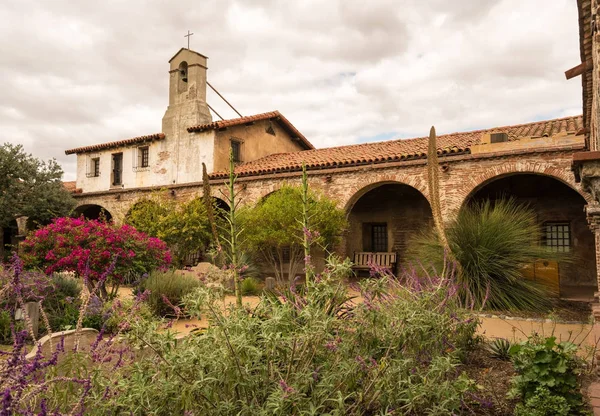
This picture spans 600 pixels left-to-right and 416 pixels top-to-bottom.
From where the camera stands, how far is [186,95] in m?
19.4

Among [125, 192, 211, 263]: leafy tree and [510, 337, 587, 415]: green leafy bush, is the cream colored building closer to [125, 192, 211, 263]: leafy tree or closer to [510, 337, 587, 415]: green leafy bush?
[125, 192, 211, 263]: leafy tree

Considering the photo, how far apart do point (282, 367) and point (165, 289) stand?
6.57m

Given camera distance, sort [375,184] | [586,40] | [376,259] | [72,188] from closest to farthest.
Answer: [586,40] < [375,184] < [376,259] < [72,188]

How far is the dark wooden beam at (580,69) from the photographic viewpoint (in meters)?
7.73

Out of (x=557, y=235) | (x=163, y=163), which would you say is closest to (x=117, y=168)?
(x=163, y=163)

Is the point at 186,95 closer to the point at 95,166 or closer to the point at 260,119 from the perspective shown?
the point at 260,119

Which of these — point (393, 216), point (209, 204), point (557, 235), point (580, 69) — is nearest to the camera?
point (209, 204)

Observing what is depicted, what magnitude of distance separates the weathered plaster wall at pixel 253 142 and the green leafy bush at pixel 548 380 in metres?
14.9

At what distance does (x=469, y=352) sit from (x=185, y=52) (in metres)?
17.6

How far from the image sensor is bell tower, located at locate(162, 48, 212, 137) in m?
19.1

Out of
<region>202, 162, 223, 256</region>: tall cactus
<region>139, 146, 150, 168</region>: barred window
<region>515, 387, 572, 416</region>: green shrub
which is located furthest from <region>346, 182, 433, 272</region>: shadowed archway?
<region>515, 387, 572, 416</region>: green shrub

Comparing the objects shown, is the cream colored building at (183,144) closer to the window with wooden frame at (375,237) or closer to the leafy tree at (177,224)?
the leafy tree at (177,224)

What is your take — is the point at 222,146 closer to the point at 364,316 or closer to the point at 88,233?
the point at 88,233

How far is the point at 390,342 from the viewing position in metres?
3.48
